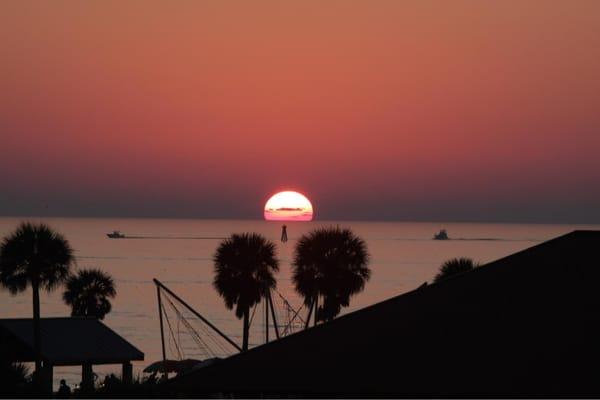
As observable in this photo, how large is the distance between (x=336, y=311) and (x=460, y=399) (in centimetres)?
3935

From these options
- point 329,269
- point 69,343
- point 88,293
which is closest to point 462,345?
point 69,343

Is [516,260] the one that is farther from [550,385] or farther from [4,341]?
[4,341]

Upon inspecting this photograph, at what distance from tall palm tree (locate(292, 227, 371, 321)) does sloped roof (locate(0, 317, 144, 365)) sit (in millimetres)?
13739

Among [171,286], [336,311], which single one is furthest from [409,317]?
[171,286]

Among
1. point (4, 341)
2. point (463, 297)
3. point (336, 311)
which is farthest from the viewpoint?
point (336, 311)

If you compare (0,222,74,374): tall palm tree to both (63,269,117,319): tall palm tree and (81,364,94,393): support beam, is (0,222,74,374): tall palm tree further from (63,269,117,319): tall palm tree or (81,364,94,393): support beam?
(63,269,117,319): tall palm tree

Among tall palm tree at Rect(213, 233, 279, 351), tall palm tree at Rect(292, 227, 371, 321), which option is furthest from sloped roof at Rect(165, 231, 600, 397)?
tall palm tree at Rect(213, 233, 279, 351)

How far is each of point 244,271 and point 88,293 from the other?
409 inches

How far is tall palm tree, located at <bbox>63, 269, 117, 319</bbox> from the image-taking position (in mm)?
63125

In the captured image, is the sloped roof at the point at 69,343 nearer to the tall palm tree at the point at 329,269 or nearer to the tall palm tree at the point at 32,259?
the tall palm tree at the point at 32,259

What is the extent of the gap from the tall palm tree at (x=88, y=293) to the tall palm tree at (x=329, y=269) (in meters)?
12.5

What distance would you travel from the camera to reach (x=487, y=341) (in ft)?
61.4

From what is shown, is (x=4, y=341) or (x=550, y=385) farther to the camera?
(x=4, y=341)

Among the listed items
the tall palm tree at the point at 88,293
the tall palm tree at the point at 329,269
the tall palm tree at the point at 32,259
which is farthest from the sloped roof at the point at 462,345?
the tall palm tree at the point at 88,293
